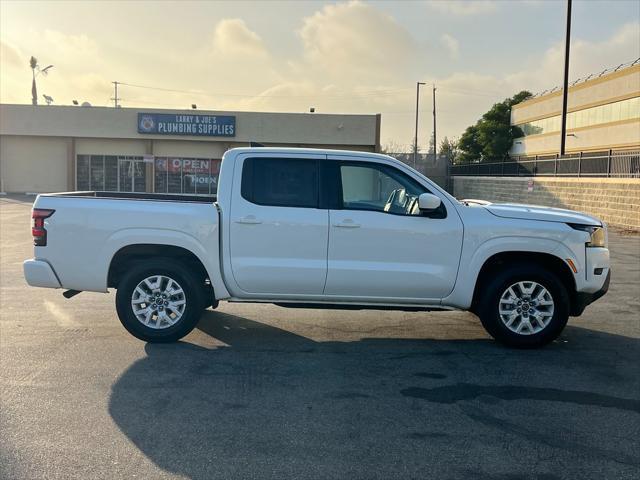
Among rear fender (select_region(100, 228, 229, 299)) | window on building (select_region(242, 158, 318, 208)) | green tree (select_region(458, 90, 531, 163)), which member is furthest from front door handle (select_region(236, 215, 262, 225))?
green tree (select_region(458, 90, 531, 163))

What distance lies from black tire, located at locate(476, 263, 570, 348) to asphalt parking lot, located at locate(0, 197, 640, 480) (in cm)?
16

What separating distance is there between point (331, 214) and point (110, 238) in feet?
7.59

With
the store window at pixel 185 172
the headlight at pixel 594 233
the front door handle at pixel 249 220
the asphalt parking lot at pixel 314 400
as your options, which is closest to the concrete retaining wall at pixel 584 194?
the asphalt parking lot at pixel 314 400

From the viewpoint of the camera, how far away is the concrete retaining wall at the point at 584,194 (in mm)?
20781

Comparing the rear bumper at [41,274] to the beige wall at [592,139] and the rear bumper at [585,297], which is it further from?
the beige wall at [592,139]

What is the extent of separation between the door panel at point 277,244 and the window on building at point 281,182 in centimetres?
1

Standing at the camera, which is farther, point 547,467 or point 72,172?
point 72,172

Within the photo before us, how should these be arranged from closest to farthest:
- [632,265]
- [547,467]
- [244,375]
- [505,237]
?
[547,467], [244,375], [505,237], [632,265]

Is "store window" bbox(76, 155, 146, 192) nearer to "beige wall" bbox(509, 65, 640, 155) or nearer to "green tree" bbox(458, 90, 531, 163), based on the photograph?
"beige wall" bbox(509, 65, 640, 155)

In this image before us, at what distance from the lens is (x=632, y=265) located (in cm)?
1258

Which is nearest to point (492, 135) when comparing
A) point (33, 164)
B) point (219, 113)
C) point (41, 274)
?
point (219, 113)

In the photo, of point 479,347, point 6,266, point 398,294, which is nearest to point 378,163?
point 398,294

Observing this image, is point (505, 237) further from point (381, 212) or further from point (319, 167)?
point (319, 167)

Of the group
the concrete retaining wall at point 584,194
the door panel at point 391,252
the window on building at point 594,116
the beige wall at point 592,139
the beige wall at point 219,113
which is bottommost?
the door panel at point 391,252
